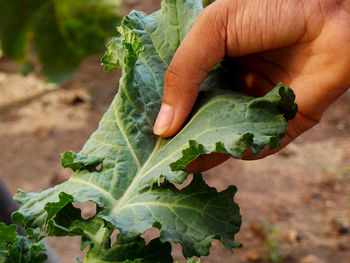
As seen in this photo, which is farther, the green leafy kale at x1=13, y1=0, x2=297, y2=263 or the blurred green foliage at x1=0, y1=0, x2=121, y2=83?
the blurred green foliage at x1=0, y1=0, x2=121, y2=83

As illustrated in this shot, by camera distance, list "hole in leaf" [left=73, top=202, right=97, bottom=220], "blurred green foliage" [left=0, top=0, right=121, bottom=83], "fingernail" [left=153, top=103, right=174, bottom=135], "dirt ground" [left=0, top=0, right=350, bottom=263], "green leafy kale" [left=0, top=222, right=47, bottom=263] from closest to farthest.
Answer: "green leafy kale" [left=0, top=222, right=47, bottom=263] → "fingernail" [left=153, top=103, right=174, bottom=135] → "dirt ground" [left=0, top=0, right=350, bottom=263] → "hole in leaf" [left=73, top=202, right=97, bottom=220] → "blurred green foliage" [left=0, top=0, right=121, bottom=83]

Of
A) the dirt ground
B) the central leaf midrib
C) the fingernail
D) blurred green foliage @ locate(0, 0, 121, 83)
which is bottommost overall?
the dirt ground

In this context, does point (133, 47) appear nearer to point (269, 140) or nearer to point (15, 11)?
point (269, 140)

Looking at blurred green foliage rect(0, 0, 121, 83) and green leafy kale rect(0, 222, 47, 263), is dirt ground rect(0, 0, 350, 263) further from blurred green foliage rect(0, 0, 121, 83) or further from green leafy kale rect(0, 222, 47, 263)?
green leafy kale rect(0, 222, 47, 263)

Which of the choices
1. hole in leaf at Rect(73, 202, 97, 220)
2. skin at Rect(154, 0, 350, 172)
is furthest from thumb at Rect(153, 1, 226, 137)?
hole in leaf at Rect(73, 202, 97, 220)

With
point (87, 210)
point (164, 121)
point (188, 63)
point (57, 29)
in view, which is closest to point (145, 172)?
point (164, 121)

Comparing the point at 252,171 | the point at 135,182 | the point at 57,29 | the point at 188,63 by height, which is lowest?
the point at 252,171

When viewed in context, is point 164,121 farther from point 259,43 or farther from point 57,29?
point 57,29
